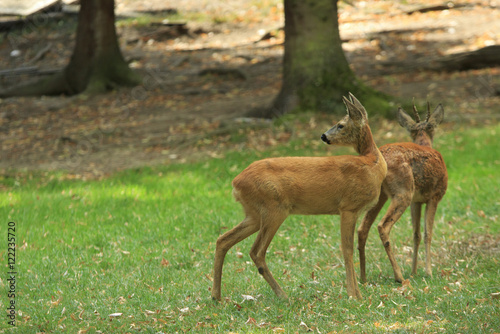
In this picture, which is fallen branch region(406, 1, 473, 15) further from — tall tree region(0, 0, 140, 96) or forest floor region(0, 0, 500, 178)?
tall tree region(0, 0, 140, 96)

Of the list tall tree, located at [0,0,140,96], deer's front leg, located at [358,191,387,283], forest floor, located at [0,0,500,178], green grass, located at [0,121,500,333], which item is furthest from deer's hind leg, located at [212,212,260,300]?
tall tree, located at [0,0,140,96]

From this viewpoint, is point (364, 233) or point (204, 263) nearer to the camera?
point (364, 233)

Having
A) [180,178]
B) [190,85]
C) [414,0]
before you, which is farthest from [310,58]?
[414,0]

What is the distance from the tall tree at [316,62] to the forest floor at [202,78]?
592 mm

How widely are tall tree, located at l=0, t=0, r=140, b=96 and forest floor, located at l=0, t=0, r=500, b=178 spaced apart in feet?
1.83

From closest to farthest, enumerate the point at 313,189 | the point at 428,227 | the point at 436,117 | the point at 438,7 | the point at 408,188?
the point at 313,189 < the point at 408,188 < the point at 428,227 < the point at 436,117 < the point at 438,7

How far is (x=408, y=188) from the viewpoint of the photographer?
5516mm

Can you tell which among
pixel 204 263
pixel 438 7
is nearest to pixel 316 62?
pixel 204 263

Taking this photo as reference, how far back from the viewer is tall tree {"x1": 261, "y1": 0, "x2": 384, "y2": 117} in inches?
488

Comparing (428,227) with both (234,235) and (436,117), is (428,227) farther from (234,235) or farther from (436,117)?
(234,235)

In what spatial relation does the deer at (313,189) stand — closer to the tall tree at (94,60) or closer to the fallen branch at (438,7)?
the tall tree at (94,60)

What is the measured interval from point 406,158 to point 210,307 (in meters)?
2.16

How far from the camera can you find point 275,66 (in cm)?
1920

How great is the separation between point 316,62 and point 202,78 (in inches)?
262
